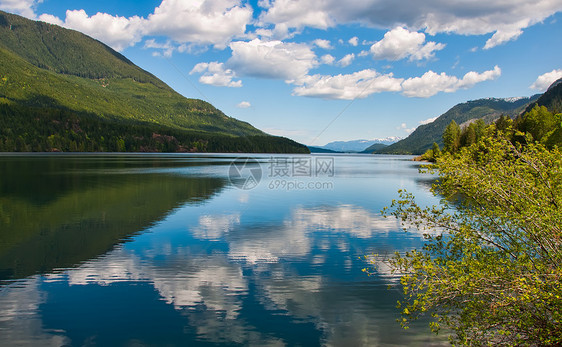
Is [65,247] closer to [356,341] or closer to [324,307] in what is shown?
[324,307]

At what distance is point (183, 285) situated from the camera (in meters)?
16.1

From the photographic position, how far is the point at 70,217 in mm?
30266

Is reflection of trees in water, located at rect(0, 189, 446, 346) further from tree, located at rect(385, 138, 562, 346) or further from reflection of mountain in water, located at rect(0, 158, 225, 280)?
tree, located at rect(385, 138, 562, 346)

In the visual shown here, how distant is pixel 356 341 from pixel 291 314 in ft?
8.88

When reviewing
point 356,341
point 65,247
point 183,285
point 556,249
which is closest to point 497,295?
point 556,249

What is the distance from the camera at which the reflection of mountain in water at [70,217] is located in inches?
777

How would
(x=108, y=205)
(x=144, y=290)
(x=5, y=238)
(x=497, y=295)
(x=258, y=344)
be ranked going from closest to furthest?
(x=497, y=295)
(x=258, y=344)
(x=144, y=290)
(x=5, y=238)
(x=108, y=205)

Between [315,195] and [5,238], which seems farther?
[315,195]

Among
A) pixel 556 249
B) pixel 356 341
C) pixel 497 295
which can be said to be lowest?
pixel 356 341
